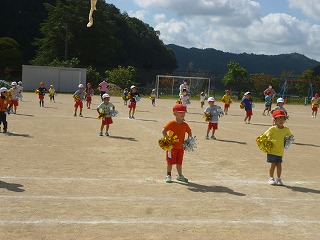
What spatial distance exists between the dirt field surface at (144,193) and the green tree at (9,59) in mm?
53064

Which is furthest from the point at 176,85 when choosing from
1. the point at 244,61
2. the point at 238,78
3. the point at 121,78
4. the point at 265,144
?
the point at 244,61

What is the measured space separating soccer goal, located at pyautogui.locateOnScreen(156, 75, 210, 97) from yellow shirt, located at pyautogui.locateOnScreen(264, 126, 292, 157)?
45.8 m

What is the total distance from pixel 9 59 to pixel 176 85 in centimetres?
2524

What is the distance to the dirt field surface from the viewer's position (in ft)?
21.4

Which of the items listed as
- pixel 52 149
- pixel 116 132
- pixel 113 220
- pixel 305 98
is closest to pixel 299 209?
pixel 113 220

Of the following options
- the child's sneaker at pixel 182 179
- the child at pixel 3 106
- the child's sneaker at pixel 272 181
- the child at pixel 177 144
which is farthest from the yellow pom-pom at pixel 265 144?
the child at pixel 3 106

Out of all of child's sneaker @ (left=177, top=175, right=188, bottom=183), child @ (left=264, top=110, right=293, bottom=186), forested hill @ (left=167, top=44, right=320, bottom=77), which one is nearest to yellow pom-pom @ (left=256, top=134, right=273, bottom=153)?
child @ (left=264, top=110, right=293, bottom=186)

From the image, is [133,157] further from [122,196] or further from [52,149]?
[122,196]

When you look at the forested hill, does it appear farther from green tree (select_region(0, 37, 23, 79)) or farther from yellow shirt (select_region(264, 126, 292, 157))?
yellow shirt (select_region(264, 126, 292, 157))

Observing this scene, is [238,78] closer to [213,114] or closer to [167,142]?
[213,114]

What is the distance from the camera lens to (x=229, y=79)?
59.1 meters

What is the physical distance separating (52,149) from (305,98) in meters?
44.5

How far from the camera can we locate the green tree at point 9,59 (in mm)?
64438

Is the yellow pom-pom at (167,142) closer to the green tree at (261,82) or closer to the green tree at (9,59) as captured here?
the green tree at (261,82)
